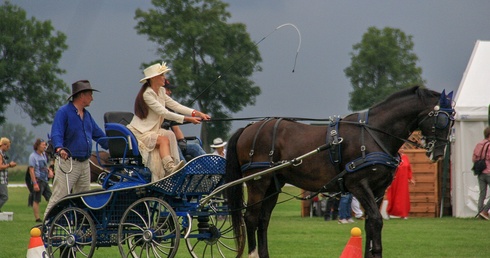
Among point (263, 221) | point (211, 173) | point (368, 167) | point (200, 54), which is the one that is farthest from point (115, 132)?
point (200, 54)

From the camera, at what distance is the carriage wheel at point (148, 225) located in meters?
10.8

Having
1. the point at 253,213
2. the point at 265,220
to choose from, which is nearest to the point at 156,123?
the point at 253,213

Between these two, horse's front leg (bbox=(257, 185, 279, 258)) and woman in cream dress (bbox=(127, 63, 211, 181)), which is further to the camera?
horse's front leg (bbox=(257, 185, 279, 258))

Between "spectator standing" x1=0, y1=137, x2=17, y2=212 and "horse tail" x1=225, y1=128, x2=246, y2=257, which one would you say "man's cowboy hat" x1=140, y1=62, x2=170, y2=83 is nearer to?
"horse tail" x1=225, y1=128, x2=246, y2=257

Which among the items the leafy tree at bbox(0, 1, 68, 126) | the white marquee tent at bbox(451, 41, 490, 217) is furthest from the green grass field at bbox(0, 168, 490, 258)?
the leafy tree at bbox(0, 1, 68, 126)

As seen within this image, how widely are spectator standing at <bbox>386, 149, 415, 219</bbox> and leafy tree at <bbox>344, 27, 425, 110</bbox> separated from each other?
122ft

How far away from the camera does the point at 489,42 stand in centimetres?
2327

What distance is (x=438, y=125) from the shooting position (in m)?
10.9

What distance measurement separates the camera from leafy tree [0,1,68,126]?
72938mm

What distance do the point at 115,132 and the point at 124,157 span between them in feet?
0.96

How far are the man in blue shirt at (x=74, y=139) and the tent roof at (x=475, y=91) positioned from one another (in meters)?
11.1

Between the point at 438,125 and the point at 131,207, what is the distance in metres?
3.41

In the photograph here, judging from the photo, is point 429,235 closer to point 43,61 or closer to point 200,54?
point 200,54

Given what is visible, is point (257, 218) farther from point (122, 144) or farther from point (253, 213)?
point (122, 144)
